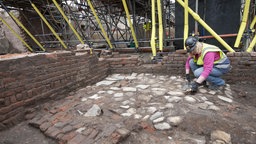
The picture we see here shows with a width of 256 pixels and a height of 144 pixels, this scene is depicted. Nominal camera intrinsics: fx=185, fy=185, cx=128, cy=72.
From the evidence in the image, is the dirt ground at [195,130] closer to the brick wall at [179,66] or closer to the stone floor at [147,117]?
the stone floor at [147,117]

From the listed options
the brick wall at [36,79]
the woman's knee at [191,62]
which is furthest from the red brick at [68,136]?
the woman's knee at [191,62]

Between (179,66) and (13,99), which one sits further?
(179,66)

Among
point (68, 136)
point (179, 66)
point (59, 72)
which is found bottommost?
point (68, 136)

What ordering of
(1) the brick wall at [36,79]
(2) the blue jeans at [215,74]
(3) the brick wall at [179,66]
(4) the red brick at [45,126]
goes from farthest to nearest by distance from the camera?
(3) the brick wall at [179,66], (2) the blue jeans at [215,74], (1) the brick wall at [36,79], (4) the red brick at [45,126]

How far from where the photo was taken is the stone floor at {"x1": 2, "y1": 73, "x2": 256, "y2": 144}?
6.88 ft

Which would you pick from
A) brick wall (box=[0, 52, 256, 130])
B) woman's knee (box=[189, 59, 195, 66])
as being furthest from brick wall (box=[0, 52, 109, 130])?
woman's knee (box=[189, 59, 195, 66])

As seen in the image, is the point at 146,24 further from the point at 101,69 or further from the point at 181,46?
the point at 101,69

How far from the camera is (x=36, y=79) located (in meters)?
3.06

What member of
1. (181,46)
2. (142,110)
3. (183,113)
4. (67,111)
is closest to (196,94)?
(183,113)

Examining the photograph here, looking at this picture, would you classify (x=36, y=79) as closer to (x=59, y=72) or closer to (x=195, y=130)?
(x=59, y=72)

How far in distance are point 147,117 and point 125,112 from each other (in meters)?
A: 0.36

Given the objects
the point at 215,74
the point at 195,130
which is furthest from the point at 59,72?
the point at 215,74

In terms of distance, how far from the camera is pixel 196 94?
3.24 meters

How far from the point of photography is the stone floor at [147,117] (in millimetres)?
2096
